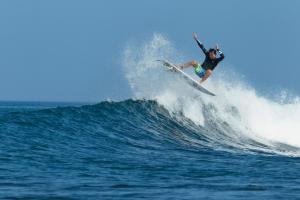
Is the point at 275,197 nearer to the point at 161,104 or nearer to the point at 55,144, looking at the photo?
the point at 55,144

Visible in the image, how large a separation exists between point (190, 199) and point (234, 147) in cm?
940

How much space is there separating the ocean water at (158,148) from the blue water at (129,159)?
0.02 metres

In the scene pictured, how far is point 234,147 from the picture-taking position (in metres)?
20.4

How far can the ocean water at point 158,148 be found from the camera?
12.1 m

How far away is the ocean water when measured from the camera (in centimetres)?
1213

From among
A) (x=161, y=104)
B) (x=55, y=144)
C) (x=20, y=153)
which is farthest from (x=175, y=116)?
(x=20, y=153)

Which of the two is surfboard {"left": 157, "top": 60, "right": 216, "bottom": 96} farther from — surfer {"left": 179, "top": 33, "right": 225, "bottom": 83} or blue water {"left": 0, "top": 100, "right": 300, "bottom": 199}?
blue water {"left": 0, "top": 100, "right": 300, "bottom": 199}

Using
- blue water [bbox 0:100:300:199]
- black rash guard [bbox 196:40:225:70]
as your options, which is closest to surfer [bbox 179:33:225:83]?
black rash guard [bbox 196:40:225:70]

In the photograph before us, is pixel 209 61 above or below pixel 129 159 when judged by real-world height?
above

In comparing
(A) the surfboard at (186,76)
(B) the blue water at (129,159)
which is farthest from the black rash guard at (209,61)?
(B) the blue water at (129,159)

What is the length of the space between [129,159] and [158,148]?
8.52 feet

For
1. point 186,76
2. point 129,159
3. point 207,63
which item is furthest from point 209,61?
point 129,159

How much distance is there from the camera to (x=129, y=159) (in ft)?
52.0

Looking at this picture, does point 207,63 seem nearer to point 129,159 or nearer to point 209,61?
point 209,61
